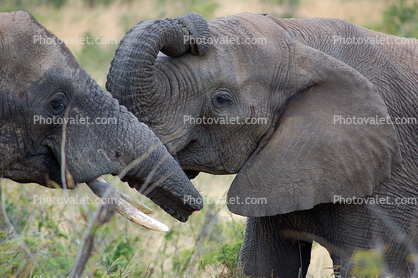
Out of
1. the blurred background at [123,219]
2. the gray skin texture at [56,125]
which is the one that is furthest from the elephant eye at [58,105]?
the blurred background at [123,219]

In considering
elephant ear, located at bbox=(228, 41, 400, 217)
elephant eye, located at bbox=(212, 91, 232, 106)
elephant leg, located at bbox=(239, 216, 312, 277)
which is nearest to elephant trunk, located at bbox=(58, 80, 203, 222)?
elephant eye, located at bbox=(212, 91, 232, 106)

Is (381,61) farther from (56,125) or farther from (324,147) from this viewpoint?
(56,125)

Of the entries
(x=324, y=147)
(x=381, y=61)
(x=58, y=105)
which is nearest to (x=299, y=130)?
(x=324, y=147)

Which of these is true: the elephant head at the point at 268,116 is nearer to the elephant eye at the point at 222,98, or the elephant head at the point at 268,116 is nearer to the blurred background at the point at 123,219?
the elephant eye at the point at 222,98

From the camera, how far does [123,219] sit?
520 centimetres

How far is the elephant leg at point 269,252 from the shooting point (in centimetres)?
432

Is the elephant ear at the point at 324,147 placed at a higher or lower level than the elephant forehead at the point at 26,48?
lower

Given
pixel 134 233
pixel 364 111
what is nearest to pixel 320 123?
pixel 364 111

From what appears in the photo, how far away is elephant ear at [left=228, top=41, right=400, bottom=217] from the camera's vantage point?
3.64 m

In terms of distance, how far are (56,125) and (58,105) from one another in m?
0.11

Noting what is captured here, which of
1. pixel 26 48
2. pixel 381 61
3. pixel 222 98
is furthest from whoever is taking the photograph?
pixel 381 61

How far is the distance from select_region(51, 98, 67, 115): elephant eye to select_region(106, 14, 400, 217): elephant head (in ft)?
2.23

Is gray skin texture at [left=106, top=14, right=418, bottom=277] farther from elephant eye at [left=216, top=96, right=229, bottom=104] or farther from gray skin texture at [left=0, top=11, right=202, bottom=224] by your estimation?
gray skin texture at [left=0, top=11, right=202, bottom=224]

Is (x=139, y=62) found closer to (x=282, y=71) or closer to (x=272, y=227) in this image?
(x=282, y=71)
